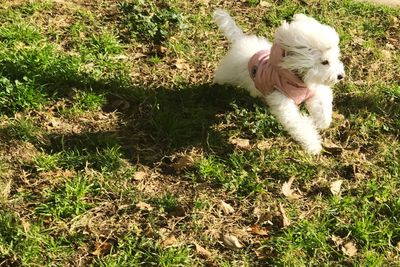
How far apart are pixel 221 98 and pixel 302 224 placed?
1.60 metres

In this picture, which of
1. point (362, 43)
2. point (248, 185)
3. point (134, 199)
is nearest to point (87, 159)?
point (134, 199)

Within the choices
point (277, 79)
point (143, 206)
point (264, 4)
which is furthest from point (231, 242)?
point (264, 4)

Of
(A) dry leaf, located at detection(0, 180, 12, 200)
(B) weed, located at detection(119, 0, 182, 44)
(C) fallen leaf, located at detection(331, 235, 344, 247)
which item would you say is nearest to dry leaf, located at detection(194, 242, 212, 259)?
(C) fallen leaf, located at detection(331, 235, 344, 247)

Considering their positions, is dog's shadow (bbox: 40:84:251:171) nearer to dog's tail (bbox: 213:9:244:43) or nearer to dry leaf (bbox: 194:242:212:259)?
dog's tail (bbox: 213:9:244:43)

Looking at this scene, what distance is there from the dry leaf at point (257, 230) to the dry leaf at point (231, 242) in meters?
0.15

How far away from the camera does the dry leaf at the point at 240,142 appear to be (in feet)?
14.1

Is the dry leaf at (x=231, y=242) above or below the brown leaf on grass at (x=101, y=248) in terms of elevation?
above

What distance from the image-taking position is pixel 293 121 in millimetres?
4066

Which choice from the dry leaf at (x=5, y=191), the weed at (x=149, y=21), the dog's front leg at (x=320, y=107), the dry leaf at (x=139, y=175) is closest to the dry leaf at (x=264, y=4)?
the weed at (x=149, y=21)

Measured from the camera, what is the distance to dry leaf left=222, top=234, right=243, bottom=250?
3.48 meters

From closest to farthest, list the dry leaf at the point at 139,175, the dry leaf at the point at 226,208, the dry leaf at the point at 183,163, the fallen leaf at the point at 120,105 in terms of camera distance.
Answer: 1. the dry leaf at the point at 226,208
2. the dry leaf at the point at 139,175
3. the dry leaf at the point at 183,163
4. the fallen leaf at the point at 120,105

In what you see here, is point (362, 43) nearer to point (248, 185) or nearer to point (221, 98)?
point (221, 98)

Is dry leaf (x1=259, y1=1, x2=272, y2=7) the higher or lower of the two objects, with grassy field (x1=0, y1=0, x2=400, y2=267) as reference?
higher

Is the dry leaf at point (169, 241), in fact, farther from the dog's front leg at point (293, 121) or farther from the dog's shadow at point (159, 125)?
the dog's front leg at point (293, 121)
